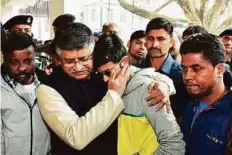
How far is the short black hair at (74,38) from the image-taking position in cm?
146

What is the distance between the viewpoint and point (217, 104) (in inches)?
56.7

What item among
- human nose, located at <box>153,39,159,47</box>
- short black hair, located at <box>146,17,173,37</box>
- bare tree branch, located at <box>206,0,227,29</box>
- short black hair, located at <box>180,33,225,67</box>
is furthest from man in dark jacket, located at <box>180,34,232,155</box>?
bare tree branch, located at <box>206,0,227,29</box>

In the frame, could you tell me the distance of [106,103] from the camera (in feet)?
4.46

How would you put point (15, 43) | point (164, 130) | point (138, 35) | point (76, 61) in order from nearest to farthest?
point (164, 130) → point (76, 61) → point (15, 43) → point (138, 35)

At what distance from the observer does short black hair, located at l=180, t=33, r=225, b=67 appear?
1.52 m

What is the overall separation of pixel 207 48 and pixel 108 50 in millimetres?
444

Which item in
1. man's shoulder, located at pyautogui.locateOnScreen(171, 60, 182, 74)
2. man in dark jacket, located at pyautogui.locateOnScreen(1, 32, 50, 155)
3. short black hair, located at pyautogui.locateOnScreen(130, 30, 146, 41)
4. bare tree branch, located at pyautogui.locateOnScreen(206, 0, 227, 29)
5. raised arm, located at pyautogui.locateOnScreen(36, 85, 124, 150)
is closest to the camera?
raised arm, located at pyautogui.locateOnScreen(36, 85, 124, 150)

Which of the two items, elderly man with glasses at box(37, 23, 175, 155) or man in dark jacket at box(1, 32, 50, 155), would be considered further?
man in dark jacket at box(1, 32, 50, 155)

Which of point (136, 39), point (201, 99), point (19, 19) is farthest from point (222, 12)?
point (201, 99)

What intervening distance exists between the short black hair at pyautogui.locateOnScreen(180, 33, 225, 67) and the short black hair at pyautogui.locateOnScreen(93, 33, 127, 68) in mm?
317

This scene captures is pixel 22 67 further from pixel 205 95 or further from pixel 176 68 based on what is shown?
pixel 176 68

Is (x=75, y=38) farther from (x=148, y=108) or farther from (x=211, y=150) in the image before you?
(x=211, y=150)

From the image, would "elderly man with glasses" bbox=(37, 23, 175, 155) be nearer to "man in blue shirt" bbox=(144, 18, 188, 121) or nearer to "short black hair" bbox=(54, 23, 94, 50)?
"short black hair" bbox=(54, 23, 94, 50)

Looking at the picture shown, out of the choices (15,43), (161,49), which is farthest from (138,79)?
(161,49)
